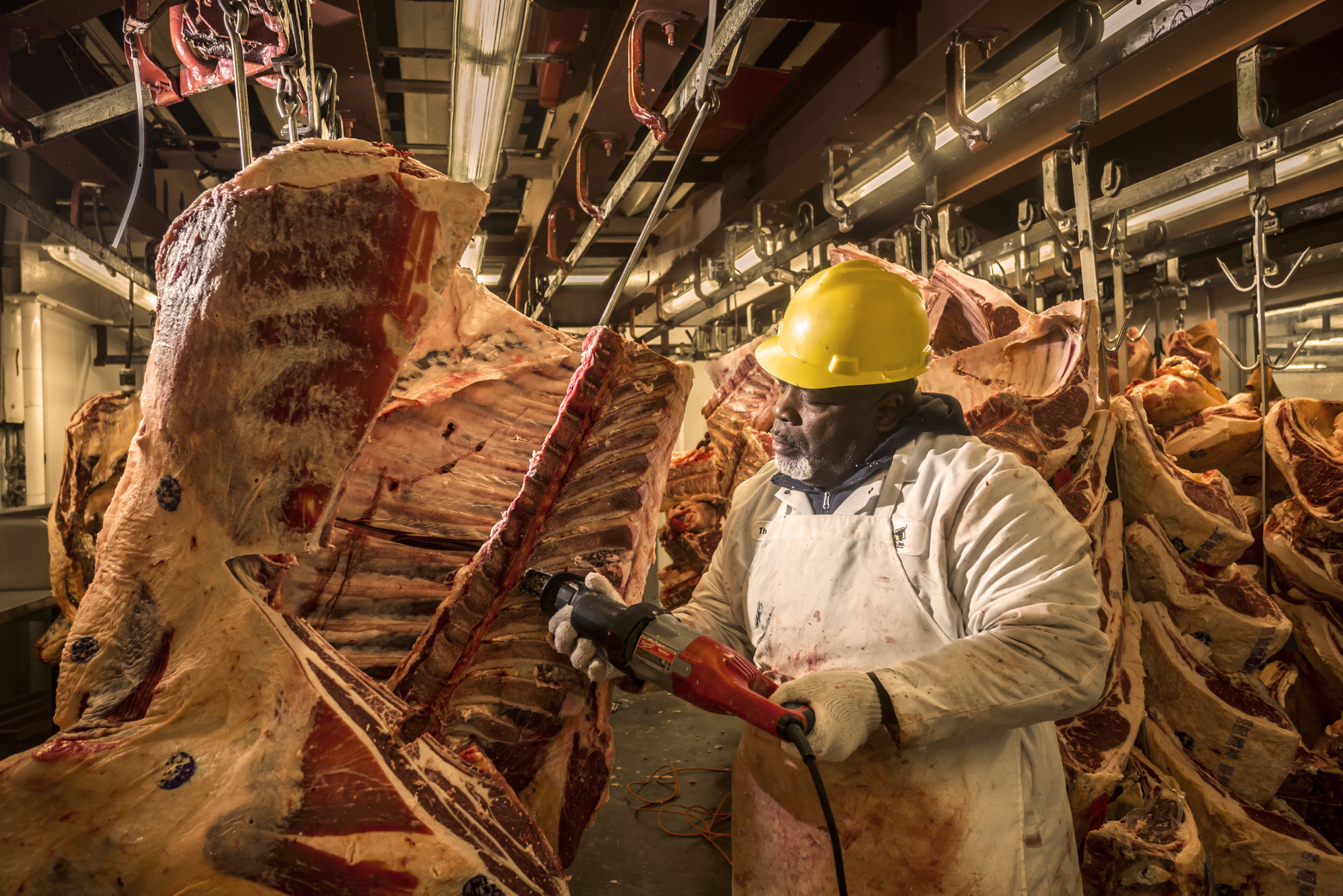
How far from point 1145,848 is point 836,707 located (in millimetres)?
1836

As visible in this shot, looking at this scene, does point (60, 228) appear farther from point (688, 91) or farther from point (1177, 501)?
point (1177, 501)

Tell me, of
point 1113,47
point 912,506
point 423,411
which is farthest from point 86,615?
point 1113,47

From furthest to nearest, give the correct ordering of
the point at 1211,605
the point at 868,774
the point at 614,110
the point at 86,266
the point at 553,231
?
the point at 86,266 < the point at 553,231 < the point at 614,110 < the point at 1211,605 < the point at 868,774

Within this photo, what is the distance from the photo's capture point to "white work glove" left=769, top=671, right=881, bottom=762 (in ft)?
4.63

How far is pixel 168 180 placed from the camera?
19.0 ft

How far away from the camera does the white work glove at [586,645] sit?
5.06 ft

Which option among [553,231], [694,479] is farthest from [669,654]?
[553,231]

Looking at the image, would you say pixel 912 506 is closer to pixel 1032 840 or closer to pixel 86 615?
pixel 1032 840

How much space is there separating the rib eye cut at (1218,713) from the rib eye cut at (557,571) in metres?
2.65

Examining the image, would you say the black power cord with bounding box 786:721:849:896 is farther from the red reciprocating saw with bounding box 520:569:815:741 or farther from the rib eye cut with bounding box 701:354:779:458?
the rib eye cut with bounding box 701:354:779:458

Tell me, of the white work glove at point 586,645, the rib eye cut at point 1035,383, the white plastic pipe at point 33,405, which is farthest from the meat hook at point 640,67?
the white plastic pipe at point 33,405

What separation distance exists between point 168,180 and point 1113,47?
20.0 ft

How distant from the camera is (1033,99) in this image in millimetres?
2793

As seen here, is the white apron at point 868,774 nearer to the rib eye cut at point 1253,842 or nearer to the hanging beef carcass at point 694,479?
the rib eye cut at point 1253,842
